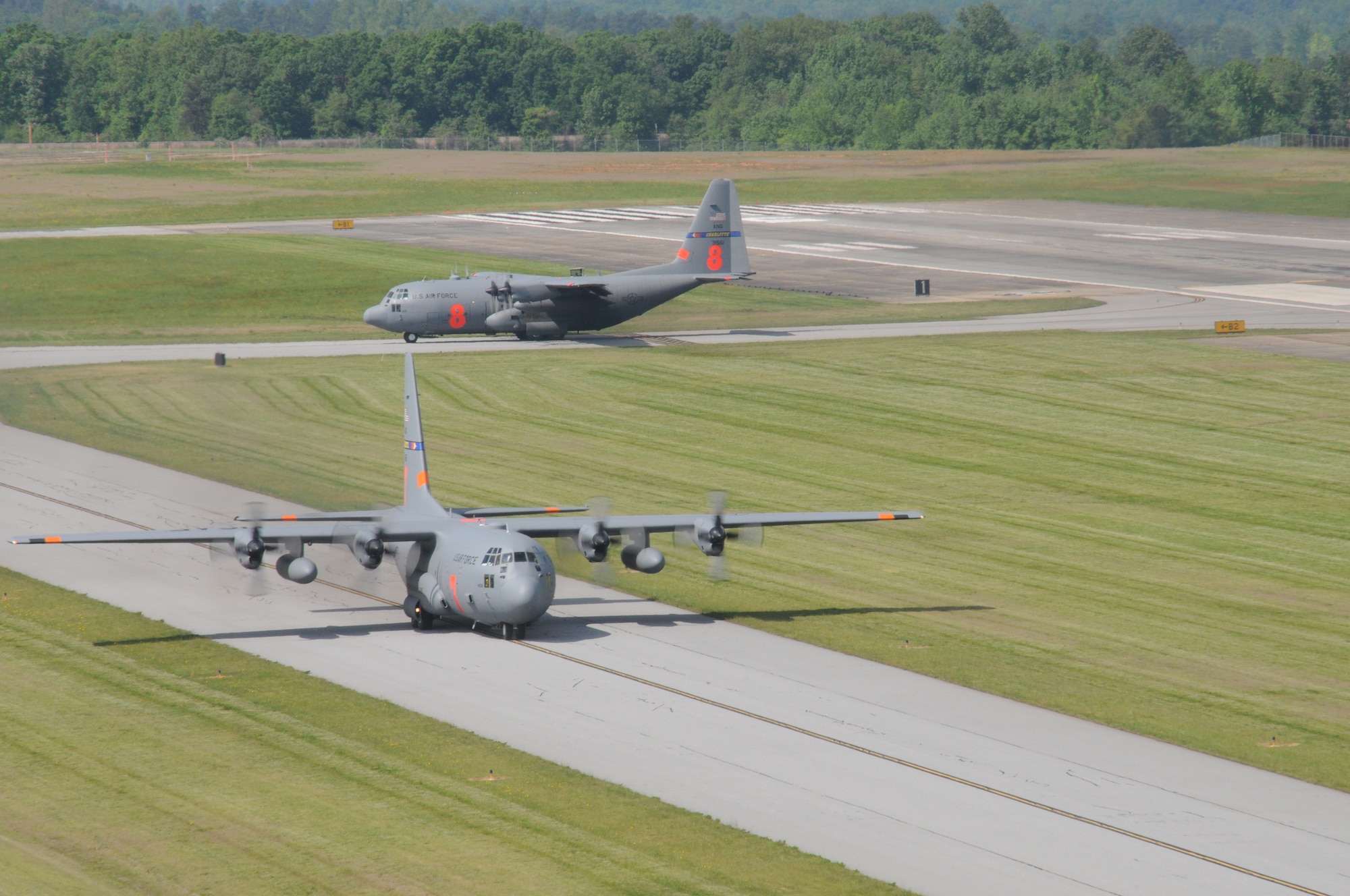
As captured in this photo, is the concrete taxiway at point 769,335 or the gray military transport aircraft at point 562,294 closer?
the concrete taxiway at point 769,335

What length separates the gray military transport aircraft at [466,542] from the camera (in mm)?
32188

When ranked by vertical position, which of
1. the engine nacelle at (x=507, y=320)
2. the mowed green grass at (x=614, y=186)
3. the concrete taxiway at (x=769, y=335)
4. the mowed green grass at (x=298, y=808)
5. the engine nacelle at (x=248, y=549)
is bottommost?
the mowed green grass at (x=298, y=808)

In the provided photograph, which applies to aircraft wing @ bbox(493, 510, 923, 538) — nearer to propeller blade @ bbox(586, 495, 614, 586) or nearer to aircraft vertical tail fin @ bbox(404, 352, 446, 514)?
propeller blade @ bbox(586, 495, 614, 586)

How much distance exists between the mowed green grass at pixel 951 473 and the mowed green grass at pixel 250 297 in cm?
1022

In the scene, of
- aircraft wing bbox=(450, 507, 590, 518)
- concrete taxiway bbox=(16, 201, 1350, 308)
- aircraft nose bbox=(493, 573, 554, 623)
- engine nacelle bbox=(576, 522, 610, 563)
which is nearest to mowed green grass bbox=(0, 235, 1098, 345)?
concrete taxiway bbox=(16, 201, 1350, 308)

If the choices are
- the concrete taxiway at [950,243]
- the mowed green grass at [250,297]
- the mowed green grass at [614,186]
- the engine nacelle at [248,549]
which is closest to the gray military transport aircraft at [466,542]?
the engine nacelle at [248,549]

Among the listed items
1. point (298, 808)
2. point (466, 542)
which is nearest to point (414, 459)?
point (466, 542)

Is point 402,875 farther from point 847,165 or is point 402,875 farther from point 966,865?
point 847,165

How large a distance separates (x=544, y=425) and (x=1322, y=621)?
30.0 metres

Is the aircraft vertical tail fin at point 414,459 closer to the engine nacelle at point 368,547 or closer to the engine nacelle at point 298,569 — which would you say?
the engine nacelle at point 368,547

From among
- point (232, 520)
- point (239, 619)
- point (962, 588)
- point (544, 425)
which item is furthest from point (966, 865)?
point (544, 425)

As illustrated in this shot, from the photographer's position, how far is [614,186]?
169000 millimetres

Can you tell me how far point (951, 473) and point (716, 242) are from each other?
28.6 meters

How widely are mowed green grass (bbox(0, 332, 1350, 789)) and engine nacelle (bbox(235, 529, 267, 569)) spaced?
10.2 m
